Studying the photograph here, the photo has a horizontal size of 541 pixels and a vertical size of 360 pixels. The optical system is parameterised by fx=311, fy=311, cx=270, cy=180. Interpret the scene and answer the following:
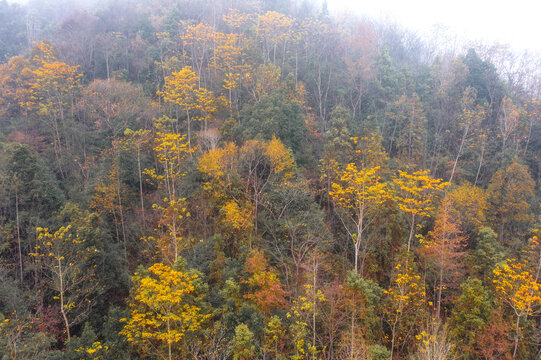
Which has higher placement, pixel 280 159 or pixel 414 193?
pixel 414 193

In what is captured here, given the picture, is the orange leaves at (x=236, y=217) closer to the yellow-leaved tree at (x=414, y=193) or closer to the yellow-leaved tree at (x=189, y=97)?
the yellow-leaved tree at (x=189, y=97)

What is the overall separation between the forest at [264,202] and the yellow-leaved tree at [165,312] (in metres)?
0.15

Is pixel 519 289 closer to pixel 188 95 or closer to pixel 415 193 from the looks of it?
pixel 415 193

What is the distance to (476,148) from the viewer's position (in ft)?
101

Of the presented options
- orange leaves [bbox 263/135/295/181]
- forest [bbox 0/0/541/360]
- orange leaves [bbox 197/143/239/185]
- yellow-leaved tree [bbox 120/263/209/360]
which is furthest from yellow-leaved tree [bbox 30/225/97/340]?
orange leaves [bbox 263/135/295/181]

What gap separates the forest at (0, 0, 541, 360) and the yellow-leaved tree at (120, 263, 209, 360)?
0.15 m

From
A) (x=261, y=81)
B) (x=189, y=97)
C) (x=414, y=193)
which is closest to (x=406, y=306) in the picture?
(x=414, y=193)

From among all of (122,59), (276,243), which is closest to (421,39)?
(122,59)

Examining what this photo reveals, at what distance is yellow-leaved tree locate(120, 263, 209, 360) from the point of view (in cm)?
1452

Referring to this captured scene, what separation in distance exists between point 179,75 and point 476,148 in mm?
29061

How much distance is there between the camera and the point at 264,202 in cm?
2212

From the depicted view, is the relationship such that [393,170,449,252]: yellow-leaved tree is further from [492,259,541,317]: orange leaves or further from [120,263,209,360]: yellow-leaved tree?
[120,263,209,360]: yellow-leaved tree

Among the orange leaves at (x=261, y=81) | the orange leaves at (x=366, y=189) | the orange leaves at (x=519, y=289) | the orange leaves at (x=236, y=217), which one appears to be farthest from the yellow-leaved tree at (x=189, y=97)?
the orange leaves at (x=519, y=289)

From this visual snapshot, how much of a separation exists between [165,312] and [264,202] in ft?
32.3
